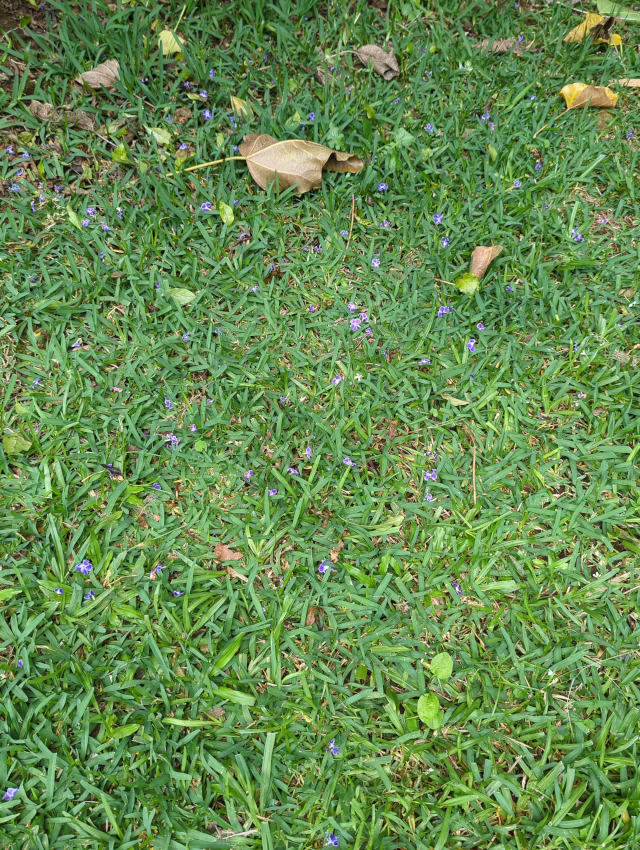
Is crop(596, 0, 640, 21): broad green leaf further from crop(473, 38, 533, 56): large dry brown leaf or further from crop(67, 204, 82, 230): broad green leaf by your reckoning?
crop(67, 204, 82, 230): broad green leaf

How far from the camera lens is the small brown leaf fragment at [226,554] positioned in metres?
2.11

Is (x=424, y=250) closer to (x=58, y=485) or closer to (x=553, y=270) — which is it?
(x=553, y=270)

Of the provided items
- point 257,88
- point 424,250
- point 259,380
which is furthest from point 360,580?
point 257,88

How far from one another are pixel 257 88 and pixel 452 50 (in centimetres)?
104

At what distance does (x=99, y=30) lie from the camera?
113 inches

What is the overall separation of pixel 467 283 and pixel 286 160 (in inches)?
37.6

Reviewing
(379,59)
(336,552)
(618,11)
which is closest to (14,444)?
(336,552)

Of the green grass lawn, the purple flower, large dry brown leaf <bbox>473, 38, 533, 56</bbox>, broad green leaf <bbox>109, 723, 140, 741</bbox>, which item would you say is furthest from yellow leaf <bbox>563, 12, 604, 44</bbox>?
broad green leaf <bbox>109, 723, 140, 741</bbox>

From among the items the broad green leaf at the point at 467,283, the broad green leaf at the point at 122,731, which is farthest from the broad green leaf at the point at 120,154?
the broad green leaf at the point at 122,731

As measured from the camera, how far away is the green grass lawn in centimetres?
179

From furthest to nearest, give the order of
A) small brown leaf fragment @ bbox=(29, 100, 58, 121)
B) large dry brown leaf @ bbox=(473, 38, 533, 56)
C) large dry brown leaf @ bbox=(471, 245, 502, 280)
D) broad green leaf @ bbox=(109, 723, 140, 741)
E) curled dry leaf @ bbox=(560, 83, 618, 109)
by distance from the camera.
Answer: large dry brown leaf @ bbox=(473, 38, 533, 56) < curled dry leaf @ bbox=(560, 83, 618, 109) < small brown leaf fragment @ bbox=(29, 100, 58, 121) < large dry brown leaf @ bbox=(471, 245, 502, 280) < broad green leaf @ bbox=(109, 723, 140, 741)

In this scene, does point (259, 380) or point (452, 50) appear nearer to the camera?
point (259, 380)

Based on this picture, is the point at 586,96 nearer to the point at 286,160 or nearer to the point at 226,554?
the point at 286,160

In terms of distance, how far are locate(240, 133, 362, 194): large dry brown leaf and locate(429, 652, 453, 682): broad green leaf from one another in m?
2.00
